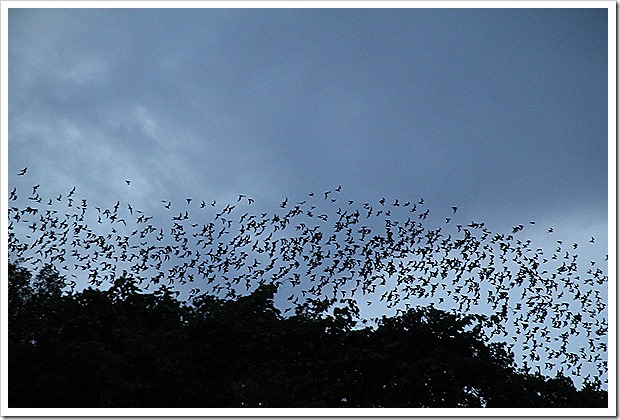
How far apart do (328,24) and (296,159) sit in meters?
1.77

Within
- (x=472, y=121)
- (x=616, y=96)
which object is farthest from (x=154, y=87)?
(x=616, y=96)

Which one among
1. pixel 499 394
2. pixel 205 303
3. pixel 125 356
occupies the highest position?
pixel 205 303

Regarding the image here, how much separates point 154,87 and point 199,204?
6.24ft

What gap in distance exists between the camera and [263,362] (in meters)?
6.11

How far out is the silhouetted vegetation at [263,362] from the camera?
5.72 meters

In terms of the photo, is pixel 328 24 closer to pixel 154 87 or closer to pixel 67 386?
pixel 154 87

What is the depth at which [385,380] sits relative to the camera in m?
6.04

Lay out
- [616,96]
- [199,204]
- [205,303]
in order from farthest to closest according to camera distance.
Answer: [205,303]
[199,204]
[616,96]

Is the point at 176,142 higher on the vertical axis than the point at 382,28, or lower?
lower

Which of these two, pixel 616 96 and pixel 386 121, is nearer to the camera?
pixel 616 96

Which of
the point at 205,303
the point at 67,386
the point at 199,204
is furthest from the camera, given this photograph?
the point at 205,303

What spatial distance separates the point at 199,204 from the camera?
20.5ft

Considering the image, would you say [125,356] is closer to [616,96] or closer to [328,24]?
[328,24]

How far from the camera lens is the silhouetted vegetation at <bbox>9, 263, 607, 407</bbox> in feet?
18.8
